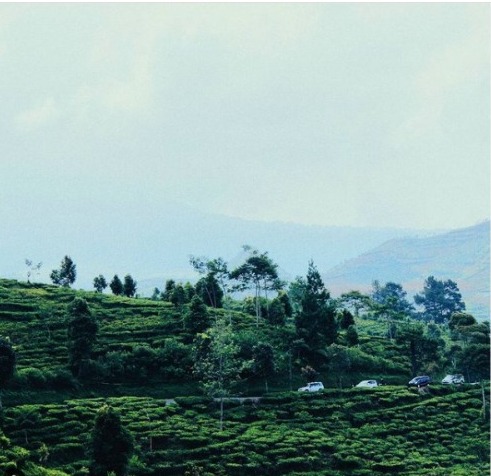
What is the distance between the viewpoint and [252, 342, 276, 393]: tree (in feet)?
211

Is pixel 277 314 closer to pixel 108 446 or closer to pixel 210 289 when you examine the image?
pixel 210 289

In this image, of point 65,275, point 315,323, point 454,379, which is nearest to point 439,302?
point 65,275

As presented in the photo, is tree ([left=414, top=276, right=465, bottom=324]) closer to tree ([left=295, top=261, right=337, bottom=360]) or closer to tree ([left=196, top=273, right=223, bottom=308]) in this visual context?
tree ([left=196, top=273, right=223, bottom=308])

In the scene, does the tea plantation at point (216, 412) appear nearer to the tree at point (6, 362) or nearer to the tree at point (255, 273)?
the tree at point (6, 362)

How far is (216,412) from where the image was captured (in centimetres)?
5594

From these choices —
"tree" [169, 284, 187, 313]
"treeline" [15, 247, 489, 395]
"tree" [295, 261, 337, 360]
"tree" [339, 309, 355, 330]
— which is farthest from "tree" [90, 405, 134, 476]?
"tree" [339, 309, 355, 330]

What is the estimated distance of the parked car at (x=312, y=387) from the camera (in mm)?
63750

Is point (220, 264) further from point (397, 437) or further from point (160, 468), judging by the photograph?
point (160, 468)

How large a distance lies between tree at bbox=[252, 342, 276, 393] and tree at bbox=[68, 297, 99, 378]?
583 inches

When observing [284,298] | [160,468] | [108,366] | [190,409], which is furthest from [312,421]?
[284,298]

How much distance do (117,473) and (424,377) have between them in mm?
36596

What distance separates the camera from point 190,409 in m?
56.8

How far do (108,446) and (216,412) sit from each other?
16.3 m

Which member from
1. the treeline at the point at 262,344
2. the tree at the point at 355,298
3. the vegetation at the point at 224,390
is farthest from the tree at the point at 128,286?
the tree at the point at 355,298
